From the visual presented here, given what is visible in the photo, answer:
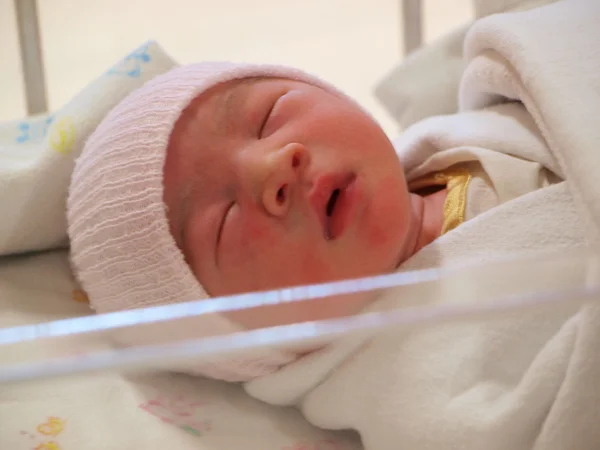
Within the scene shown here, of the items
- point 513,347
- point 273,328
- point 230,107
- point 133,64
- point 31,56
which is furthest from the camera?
point 31,56

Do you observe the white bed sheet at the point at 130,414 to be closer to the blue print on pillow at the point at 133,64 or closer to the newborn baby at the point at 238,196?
the newborn baby at the point at 238,196

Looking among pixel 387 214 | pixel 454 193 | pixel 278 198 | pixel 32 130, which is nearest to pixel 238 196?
pixel 278 198

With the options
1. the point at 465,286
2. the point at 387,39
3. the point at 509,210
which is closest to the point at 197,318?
the point at 465,286

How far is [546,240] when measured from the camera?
61 cm

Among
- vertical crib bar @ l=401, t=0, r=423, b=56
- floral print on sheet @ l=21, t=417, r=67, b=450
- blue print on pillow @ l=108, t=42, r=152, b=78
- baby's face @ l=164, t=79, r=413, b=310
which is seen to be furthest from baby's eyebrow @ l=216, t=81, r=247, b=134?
vertical crib bar @ l=401, t=0, r=423, b=56

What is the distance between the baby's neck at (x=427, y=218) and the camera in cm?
74

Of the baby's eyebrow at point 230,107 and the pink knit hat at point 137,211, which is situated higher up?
the baby's eyebrow at point 230,107

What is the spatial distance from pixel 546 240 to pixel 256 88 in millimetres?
351

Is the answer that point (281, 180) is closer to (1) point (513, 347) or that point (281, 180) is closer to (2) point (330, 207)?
(2) point (330, 207)

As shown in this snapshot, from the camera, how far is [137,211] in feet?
2.14

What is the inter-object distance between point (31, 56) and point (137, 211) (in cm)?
63

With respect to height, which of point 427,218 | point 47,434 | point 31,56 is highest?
point 31,56

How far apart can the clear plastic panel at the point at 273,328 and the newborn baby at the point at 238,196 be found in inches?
10.5

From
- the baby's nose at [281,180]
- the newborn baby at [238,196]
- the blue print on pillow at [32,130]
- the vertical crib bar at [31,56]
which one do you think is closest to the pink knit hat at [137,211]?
the newborn baby at [238,196]
